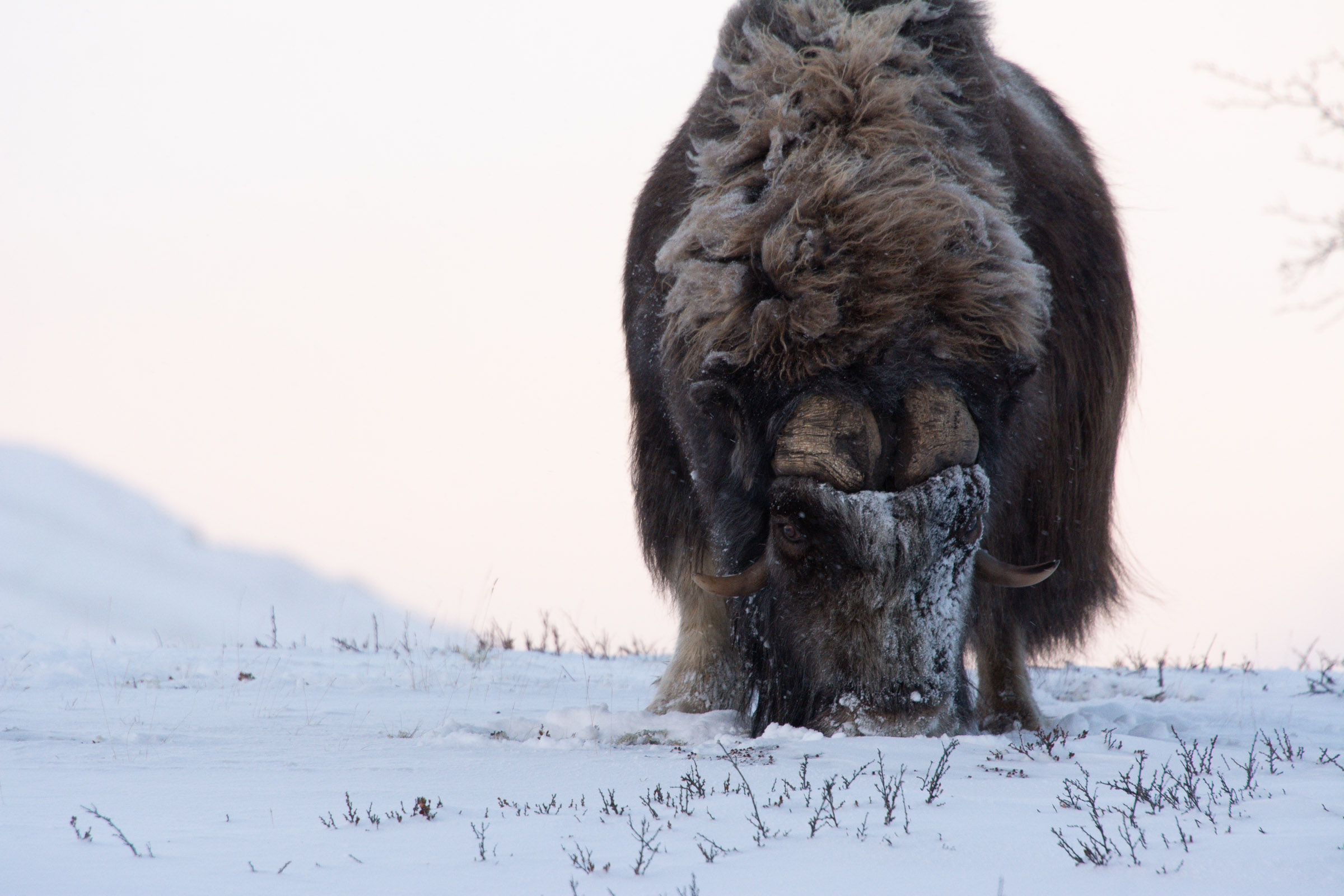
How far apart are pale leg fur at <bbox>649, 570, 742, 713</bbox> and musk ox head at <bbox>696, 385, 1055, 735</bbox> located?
1009 mm

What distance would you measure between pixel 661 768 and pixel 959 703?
1131mm

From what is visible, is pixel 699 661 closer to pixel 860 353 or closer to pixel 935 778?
pixel 860 353

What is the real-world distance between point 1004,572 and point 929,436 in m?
0.66

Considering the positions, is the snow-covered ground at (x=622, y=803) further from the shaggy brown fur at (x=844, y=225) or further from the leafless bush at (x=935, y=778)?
the shaggy brown fur at (x=844, y=225)

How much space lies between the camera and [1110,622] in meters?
5.16

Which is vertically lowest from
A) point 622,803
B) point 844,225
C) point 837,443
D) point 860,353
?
point 622,803

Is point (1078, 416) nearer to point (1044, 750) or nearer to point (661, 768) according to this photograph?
point (1044, 750)

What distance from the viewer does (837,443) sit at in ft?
10.6

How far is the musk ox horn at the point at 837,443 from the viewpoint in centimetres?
322

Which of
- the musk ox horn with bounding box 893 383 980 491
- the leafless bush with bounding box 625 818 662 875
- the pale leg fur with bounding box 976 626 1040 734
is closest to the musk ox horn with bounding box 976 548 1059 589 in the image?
the musk ox horn with bounding box 893 383 980 491

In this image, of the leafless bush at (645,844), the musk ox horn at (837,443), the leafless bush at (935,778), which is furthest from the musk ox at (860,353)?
the leafless bush at (645,844)

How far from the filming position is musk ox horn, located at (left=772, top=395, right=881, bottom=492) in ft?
Answer: 10.6

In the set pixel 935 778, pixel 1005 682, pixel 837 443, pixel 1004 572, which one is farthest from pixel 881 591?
pixel 1005 682

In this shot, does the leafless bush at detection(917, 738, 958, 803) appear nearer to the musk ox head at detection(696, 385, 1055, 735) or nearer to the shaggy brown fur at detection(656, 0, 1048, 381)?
the musk ox head at detection(696, 385, 1055, 735)
